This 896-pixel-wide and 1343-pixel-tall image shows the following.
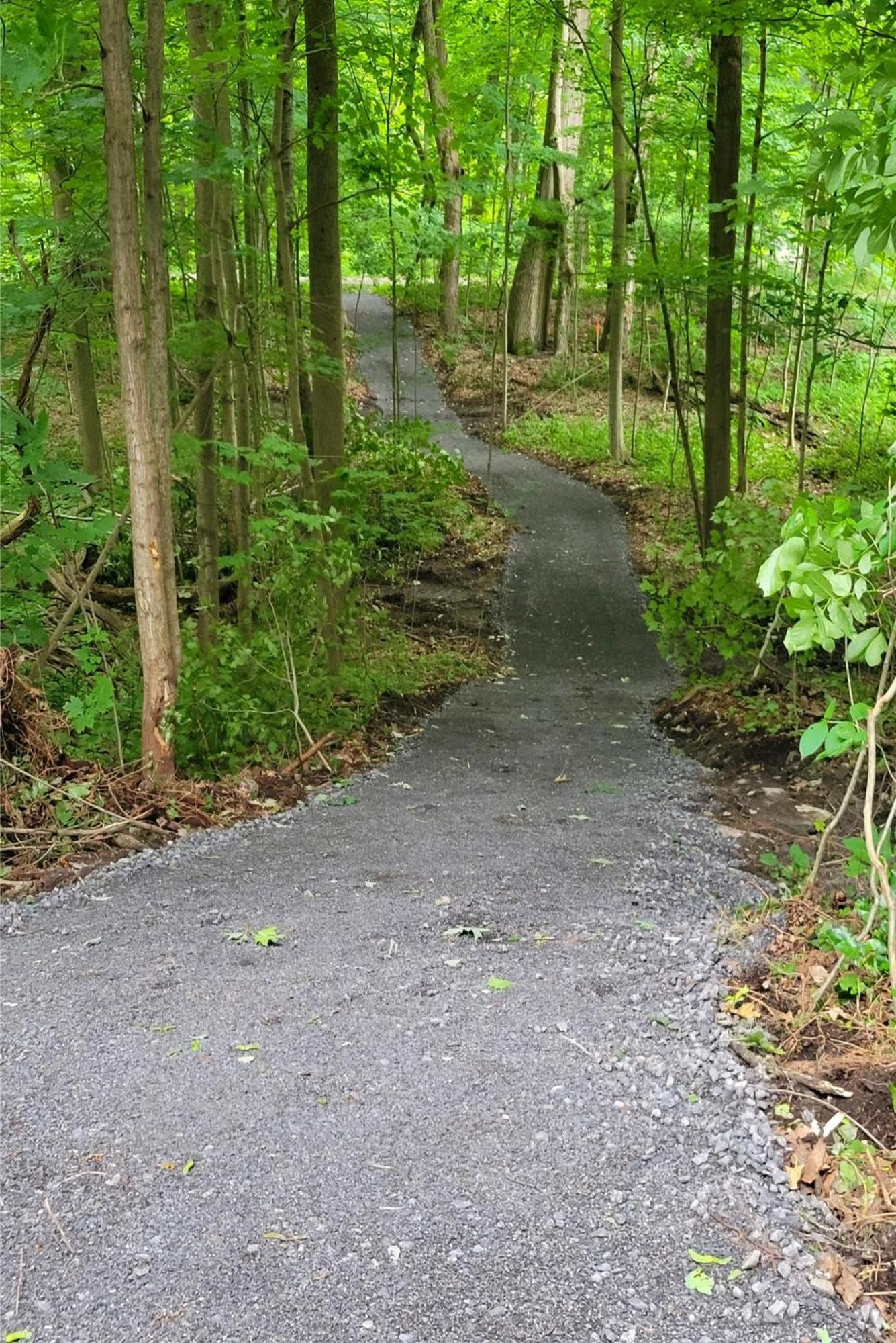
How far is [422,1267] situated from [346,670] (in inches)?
244

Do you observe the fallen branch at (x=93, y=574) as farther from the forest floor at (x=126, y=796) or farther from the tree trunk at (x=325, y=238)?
the tree trunk at (x=325, y=238)

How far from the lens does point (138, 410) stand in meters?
5.17

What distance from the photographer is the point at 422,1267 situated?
7.41ft

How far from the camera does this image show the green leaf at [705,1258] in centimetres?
227

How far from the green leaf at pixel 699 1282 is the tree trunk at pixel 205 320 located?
5234 mm

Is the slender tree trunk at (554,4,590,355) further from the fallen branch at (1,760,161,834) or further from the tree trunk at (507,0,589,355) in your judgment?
the fallen branch at (1,760,161,834)

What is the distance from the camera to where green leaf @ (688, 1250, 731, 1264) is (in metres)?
2.27

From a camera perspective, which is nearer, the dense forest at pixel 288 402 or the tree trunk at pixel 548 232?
the dense forest at pixel 288 402

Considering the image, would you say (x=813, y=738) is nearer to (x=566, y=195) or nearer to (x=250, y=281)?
(x=250, y=281)

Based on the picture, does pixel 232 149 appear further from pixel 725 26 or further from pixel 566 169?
pixel 566 169

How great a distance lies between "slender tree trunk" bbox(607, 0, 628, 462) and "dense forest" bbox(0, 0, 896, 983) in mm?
178

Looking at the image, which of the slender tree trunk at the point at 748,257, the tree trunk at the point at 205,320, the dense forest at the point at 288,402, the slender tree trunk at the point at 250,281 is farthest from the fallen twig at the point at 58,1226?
the slender tree trunk at the point at 748,257

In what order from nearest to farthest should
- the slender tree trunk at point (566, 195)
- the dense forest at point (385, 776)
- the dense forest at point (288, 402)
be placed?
the dense forest at point (385, 776), the dense forest at point (288, 402), the slender tree trunk at point (566, 195)

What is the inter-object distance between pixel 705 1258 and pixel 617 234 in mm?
15926
